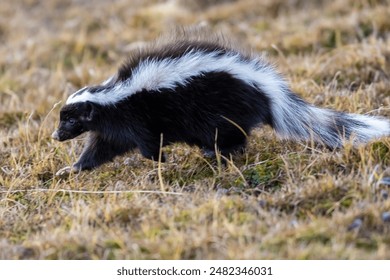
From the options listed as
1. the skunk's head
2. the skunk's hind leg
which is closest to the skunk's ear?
the skunk's head

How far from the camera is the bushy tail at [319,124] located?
5645 millimetres

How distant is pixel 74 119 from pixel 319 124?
83.9 inches

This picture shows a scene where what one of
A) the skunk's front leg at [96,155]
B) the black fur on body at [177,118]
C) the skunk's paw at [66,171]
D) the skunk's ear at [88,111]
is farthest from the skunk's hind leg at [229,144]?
the skunk's paw at [66,171]

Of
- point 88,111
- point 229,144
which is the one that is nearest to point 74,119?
point 88,111

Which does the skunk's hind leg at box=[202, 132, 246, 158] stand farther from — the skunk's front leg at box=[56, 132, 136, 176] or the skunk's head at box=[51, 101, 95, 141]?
the skunk's head at box=[51, 101, 95, 141]

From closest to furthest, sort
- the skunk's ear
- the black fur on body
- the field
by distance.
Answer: the field, the black fur on body, the skunk's ear

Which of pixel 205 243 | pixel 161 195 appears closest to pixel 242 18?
pixel 161 195

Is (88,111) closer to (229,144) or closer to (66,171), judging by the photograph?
(66,171)

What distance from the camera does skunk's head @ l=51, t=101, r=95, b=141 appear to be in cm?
590

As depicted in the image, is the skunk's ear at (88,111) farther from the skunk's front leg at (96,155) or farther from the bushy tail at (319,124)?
the bushy tail at (319,124)

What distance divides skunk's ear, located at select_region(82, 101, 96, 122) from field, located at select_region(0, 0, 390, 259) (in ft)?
1.15

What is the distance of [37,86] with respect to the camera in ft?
30.0

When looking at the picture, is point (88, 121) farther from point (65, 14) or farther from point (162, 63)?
point (65, 14)

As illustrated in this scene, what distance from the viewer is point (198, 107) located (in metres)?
5.62
